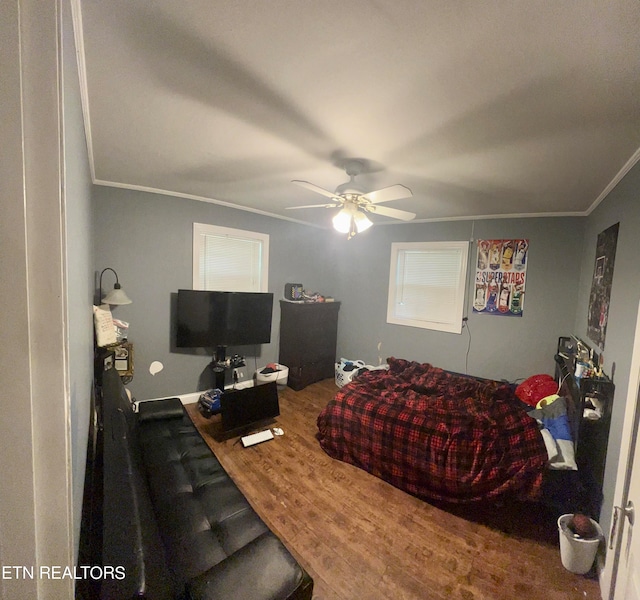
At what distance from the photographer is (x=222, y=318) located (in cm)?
326

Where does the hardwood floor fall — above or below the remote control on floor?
below

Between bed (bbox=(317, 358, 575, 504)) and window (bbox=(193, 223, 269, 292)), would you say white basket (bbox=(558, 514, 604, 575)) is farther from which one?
window (bbox=(193, 223, 269, 292))

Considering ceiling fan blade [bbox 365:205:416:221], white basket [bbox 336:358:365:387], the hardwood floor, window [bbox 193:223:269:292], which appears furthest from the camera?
white basket [bbox 336:358:365:387]

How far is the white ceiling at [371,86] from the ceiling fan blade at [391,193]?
0.86ft

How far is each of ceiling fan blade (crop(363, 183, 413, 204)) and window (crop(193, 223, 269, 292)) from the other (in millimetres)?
2122

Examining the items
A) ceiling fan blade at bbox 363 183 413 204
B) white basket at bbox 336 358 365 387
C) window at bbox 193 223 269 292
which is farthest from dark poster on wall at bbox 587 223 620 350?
window at bbox 193 223 269 292

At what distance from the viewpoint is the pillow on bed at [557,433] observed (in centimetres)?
185

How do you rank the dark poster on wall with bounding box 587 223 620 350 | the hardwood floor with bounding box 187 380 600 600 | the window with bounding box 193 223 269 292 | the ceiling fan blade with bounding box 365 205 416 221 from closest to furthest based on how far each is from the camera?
the hardwood floor with bounding box 187 380 600 600, the dark poster on wall with bounding box 587 223 620 350, the ceiling fan blade with bounding box 365 205 416 221, the window with bounding box 193 223 269 292

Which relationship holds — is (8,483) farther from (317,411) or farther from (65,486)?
(317,411)

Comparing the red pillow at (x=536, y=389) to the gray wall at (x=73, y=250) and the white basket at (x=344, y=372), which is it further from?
the gray wall at (x=73, y=250)

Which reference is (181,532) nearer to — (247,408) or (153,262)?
(247,408)

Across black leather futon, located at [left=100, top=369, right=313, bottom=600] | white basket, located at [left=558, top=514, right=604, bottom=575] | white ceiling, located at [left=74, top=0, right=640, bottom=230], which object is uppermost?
white ceiling, located at [left=74, top=0, right=640, bottom=230]

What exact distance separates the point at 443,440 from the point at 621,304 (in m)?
1.45

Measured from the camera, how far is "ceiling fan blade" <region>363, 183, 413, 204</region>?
1691 millimetres
